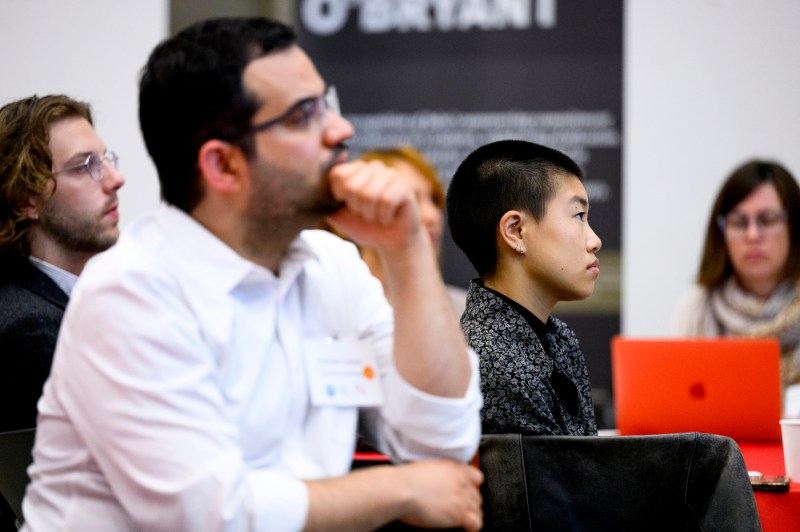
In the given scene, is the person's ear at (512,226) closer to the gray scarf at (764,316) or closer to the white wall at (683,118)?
the gray scarf at (764,316)

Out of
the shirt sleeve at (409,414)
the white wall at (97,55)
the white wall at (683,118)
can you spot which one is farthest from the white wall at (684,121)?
the shirt sleeve at (409,414)

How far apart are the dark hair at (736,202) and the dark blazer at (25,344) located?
286cm

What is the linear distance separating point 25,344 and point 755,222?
121 inches

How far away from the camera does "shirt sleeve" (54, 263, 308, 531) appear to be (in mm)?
1203

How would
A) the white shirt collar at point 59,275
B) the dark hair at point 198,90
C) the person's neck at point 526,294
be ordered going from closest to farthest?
the dark hair at point 198,90 → the person's neck at point 526,294 → the white shirt collar at point 59,275

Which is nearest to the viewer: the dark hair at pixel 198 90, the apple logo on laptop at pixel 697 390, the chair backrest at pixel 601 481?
the dark hair at pixel 198 90

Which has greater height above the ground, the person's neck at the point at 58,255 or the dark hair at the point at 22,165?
the dark hair at the point at 22,165

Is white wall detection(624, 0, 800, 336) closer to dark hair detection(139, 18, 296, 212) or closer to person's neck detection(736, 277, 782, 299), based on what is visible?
person's neck detection(736, 277, 782, 299)

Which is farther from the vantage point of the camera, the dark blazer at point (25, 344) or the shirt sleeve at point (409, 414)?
the dark blazer at point (25, 344)

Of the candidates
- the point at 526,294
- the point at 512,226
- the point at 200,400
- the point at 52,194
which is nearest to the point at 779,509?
the point at 526,294

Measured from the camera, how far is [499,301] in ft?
6.50

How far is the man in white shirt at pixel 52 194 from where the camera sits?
7.35 ft

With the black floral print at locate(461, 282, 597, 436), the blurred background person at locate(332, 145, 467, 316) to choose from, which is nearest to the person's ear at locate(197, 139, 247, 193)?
the black floral print at locate(461, 282, 597, 436)

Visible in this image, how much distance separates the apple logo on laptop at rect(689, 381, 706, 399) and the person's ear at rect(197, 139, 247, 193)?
1.54m
